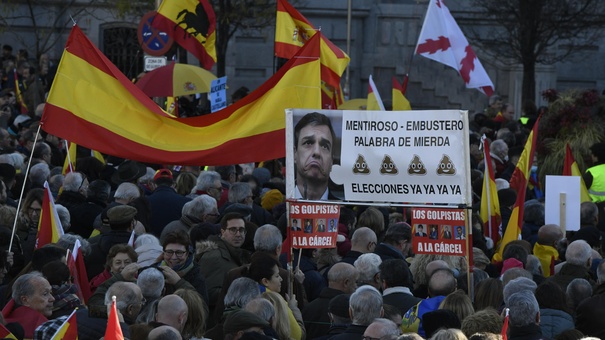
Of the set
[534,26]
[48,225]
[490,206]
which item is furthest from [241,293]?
[534,26]

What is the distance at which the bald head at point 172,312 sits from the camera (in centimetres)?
897

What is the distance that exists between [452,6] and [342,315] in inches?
944

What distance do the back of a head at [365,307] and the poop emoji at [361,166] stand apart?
Answer: 1640 mm

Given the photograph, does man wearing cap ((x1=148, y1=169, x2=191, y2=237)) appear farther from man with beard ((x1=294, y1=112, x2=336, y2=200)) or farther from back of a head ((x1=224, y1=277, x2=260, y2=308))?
back of a head ((x1=224, y1=277, x2=260, y2=308))

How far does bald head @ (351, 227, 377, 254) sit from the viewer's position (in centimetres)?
1178

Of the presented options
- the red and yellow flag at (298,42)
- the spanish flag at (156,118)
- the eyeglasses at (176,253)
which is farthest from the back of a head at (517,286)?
the red and yellow flag at (298,42)

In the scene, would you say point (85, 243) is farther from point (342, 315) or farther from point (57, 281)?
point (342, 315)

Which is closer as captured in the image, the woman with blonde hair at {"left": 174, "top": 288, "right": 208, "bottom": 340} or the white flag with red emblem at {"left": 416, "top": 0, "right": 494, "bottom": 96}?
the woman with blonde hair at {"left": 174, "top": 288, "right": 208, "bottom": 340}

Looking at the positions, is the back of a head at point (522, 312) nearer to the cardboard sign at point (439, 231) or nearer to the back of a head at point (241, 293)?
the cardboard sign at point (439, 231)

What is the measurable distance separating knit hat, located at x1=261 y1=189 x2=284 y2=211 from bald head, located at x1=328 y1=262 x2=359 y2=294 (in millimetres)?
4594

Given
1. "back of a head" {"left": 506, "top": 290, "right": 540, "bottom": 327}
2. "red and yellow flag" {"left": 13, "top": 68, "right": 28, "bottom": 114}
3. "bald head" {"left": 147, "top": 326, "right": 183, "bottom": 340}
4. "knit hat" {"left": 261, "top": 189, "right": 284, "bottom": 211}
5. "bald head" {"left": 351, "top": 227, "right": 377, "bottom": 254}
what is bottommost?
"bald head" {"left": 147, "top": 326, "right": 183, "bottom": 340}

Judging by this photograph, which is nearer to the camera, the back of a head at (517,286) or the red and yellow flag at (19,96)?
the back of a head at (517,286)

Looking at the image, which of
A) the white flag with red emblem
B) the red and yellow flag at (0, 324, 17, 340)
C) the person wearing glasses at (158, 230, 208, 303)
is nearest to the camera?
the red and yellow flag at (0, 324, 17, 340)

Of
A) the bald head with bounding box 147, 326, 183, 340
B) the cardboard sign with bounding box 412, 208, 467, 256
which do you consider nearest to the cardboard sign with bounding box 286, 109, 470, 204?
the cardboard sign with bounding box 412, 208, 467, 256
